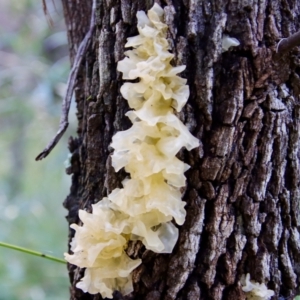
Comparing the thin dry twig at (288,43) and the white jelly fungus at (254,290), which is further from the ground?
the thin dry twig at (288,43)

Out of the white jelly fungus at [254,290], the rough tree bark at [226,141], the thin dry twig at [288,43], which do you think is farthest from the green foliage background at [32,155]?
the white jelly fungus at [254,290]

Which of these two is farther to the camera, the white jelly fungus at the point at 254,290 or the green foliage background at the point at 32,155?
the green foliage background at the point at 32,155

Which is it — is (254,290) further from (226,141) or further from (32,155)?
(32,155)

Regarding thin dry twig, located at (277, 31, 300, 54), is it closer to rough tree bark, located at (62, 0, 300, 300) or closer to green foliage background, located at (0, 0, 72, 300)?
rough tree bark, located at (62, 0, 300, 300)

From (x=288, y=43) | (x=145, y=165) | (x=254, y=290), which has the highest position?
(x=288, y=43)

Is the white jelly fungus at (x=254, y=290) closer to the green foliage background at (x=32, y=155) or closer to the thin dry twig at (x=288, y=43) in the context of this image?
the thin dry twig at (x=288, y=43)

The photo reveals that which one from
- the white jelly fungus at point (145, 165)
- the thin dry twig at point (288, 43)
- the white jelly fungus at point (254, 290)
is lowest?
the white jelly fungus at point (254, 290)

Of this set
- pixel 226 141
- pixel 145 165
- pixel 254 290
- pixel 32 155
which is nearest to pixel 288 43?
pixel 226 141
